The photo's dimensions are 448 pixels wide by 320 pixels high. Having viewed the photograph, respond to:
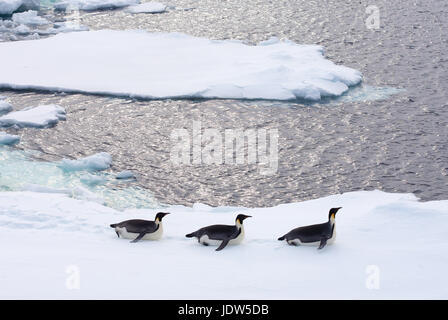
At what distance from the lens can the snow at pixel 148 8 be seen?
3556 centimetres

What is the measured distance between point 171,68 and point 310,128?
7.34 m

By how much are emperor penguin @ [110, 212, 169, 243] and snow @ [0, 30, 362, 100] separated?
487 inches

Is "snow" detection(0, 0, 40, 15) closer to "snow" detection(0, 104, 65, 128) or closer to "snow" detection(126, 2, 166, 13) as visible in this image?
"snow" detection(126, 2, 166, 13)

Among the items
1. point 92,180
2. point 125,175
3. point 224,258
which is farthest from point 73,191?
point 224,258

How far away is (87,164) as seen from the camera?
693 inches

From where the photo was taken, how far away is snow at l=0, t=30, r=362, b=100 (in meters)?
23.3

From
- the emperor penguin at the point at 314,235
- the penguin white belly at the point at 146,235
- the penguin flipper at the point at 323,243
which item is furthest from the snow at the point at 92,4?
the penguin flipper at the point at 323,243

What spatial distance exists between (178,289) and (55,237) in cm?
325

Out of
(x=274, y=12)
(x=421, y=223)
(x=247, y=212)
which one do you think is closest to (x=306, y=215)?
(x=247, y=212)

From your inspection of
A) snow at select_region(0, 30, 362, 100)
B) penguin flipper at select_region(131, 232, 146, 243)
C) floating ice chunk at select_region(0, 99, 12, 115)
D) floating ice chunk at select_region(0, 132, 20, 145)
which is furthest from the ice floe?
snow at select_region(0, 30, 362, 100)

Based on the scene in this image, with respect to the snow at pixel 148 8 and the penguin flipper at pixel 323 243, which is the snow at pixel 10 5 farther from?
the penguin flipper at pixel 323 243

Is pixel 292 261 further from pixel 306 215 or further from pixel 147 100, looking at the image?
pixel 147 100

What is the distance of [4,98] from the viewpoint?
23.1 metres

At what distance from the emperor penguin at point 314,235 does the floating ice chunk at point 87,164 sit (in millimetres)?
8364
